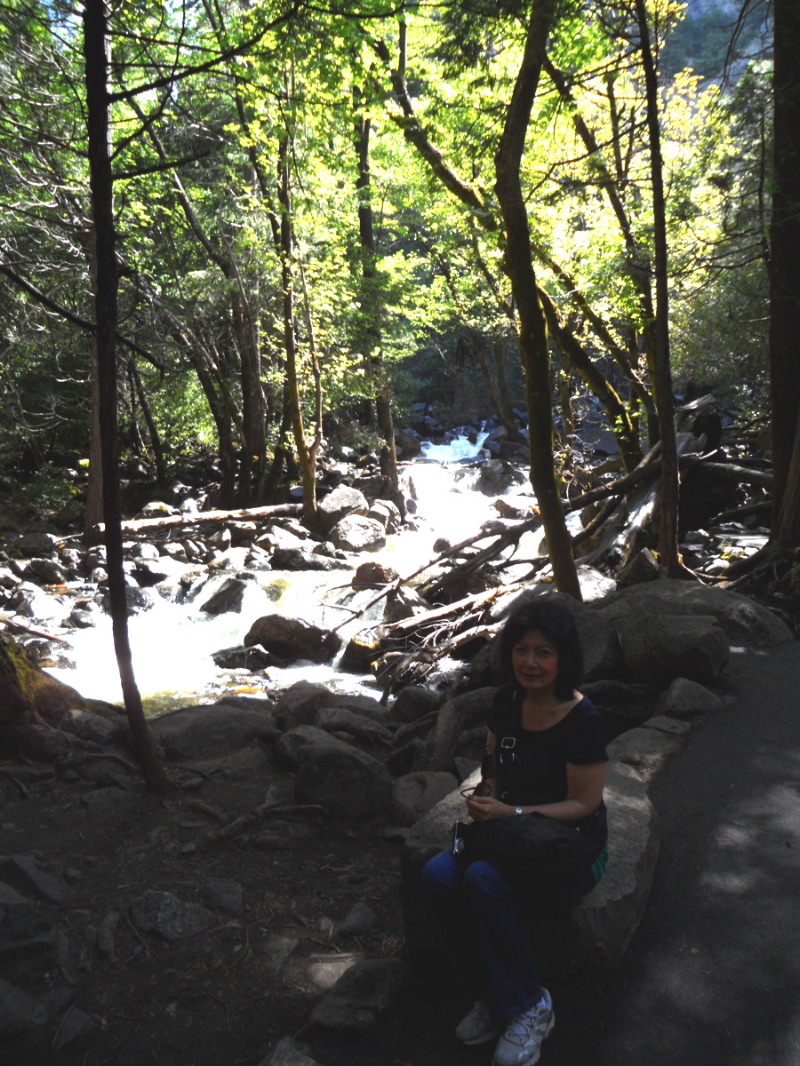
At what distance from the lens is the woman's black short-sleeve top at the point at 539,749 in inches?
97.5

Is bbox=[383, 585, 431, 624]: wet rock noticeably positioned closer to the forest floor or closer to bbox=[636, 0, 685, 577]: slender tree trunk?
bbox=[636, 0, 685, 577]: slender tree trunk

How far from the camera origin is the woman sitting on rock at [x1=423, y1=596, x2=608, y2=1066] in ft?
7.57

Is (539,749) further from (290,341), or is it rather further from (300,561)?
(290,341)

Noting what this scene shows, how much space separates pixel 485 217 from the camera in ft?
27.4

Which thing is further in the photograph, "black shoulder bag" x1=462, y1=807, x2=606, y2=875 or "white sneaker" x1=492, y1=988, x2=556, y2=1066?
"black shoulder bag" x1=462, y1=807, x2=606, y2=875

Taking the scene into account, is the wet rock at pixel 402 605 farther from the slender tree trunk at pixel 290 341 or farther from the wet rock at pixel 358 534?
the slender tree trunk at pixel 290 341

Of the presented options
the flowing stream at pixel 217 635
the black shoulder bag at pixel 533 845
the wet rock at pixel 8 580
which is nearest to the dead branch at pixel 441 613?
the flowing stream at pixel 217 635

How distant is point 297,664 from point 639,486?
5.42m

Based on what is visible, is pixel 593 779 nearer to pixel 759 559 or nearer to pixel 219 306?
pixel 759 559

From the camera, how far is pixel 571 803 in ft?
8.05

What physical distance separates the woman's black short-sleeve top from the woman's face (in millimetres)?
129

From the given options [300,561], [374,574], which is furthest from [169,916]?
[300,561]

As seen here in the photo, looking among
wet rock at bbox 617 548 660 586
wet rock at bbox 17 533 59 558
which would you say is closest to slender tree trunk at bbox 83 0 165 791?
wet rock at bbox 617 548 660 586

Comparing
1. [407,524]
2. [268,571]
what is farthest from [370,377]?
[268,571]
